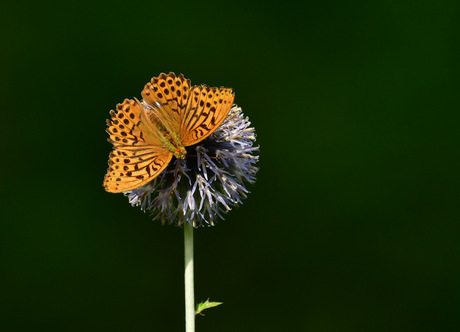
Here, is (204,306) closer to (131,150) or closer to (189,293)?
(189,293)

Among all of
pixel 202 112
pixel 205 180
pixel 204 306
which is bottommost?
pixel 204 306

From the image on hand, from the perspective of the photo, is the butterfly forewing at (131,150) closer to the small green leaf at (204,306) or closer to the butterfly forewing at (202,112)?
the butterfly forewing at (202,112)

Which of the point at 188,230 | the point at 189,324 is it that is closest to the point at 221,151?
the point at 188,230

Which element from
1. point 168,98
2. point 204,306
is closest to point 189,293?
point 204,306

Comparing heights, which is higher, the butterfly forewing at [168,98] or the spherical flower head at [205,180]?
the butterfly forewing at [168,98]

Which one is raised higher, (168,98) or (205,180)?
(168,98)

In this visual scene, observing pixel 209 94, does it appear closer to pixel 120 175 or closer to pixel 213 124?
pixel 213 124

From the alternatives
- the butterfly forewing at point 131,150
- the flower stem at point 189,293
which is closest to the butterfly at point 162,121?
the butterfly forewing at point 131,150
